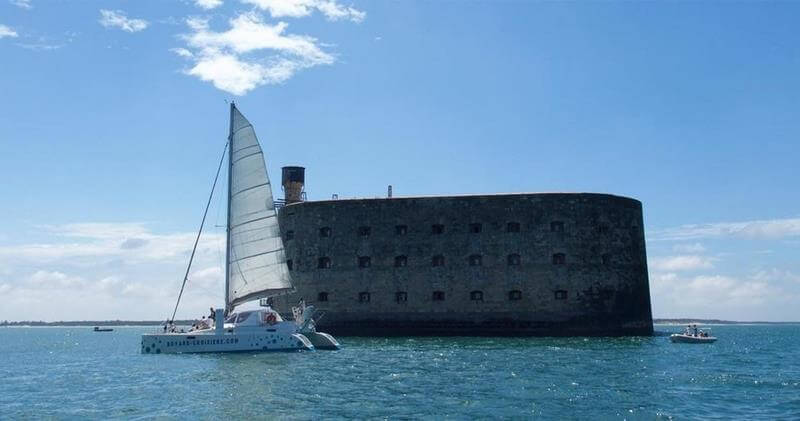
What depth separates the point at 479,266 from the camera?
36.4m

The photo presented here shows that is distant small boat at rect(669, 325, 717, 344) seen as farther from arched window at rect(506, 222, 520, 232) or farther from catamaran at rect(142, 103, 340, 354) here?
catamaran at rect(142, 103, 340, 354)

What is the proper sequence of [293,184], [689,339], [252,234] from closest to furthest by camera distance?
[252,234]
[689,339]
[293,184]

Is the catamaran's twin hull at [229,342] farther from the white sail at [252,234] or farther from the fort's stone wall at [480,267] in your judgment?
the fort's stone wall at [480,267]

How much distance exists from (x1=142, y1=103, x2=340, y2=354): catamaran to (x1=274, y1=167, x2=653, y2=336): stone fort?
983 centimetres

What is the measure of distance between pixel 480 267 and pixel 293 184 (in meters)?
12.2

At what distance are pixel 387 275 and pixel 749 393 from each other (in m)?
21.2

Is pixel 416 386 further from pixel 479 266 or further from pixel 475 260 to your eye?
pixel 475 260

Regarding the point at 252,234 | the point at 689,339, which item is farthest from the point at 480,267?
the point at 252,234

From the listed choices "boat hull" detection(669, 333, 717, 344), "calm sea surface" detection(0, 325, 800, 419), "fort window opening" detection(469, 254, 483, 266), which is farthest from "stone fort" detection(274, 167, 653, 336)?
"calm sea surface" detection(0, 325, 800, 419)

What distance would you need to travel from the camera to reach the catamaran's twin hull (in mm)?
25656

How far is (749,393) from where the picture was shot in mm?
17531

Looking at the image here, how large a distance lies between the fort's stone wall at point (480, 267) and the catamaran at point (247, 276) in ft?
32.1

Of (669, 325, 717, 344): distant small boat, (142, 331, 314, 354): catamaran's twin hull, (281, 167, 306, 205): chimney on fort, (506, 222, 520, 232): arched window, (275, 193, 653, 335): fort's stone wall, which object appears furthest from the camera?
(281, 167, 306, 205): chimney on fort

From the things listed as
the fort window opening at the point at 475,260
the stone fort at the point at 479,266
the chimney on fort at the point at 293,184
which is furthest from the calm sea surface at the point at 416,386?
the chimney on fort at the point at 293,184
